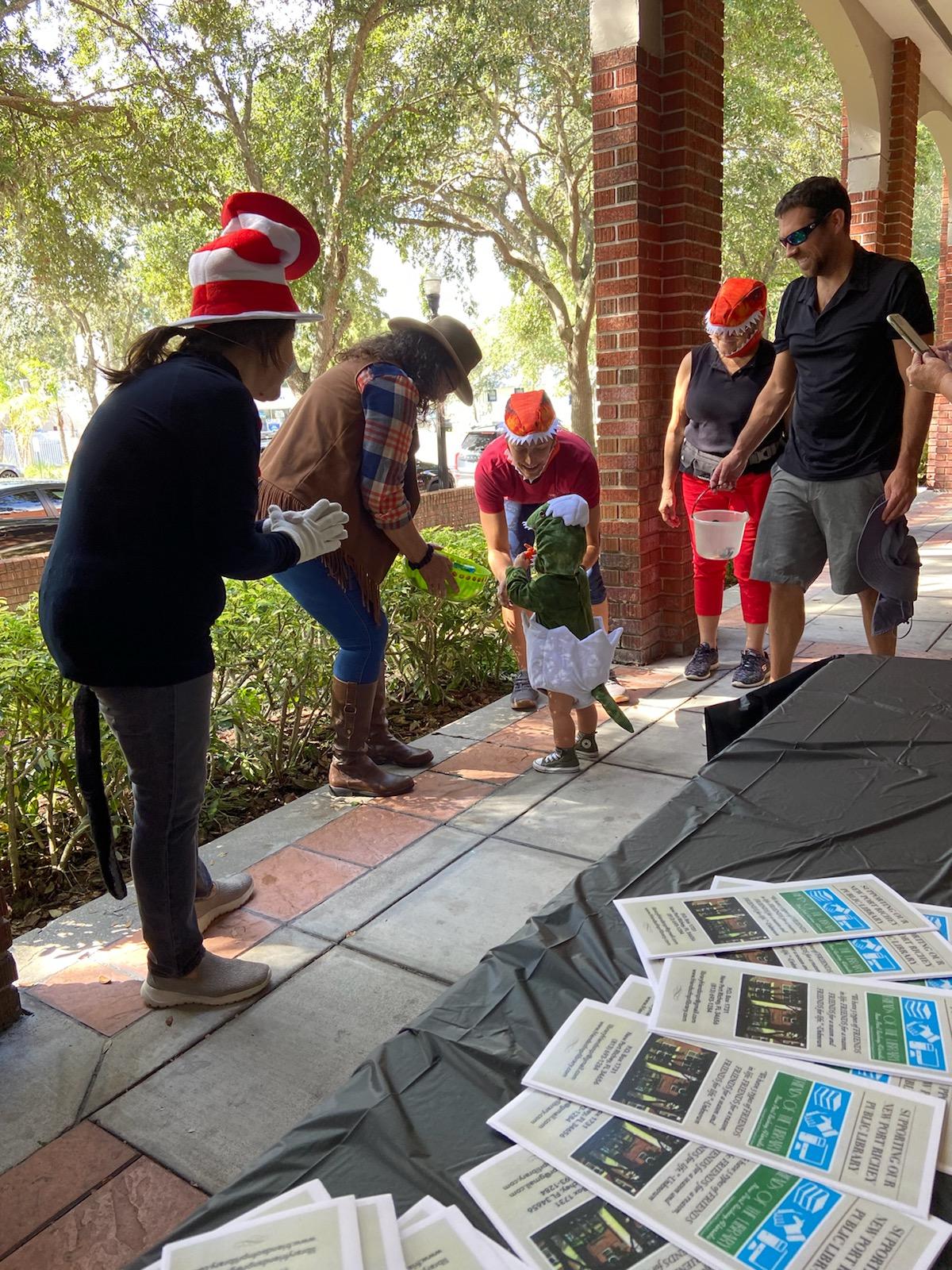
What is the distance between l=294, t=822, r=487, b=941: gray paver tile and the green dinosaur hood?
3.11 feet

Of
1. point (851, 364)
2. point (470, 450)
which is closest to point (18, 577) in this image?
point (851, 364)

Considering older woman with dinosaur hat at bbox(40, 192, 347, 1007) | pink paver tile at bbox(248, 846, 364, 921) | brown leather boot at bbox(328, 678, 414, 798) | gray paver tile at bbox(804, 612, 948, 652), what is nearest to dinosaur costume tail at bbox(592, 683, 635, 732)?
brown leather boot at bbox(328, 678, 414, 798)

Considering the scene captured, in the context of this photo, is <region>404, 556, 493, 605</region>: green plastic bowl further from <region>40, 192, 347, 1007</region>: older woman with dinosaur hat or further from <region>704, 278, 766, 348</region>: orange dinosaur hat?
<region>704, 278, 766, 348</region>: orange dinosaur hat

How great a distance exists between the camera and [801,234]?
10.1ft

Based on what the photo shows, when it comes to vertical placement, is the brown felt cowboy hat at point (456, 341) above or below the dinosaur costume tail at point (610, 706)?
above

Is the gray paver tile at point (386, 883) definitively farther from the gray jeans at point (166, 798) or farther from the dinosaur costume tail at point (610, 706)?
the dinosaur costume tail at point (610, 706)

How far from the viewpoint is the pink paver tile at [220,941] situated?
2352 mm

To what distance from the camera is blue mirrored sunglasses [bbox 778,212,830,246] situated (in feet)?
10.1

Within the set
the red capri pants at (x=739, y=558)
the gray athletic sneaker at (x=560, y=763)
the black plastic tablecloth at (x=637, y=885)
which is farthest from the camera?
the red capri pants at (x=739, y=558)

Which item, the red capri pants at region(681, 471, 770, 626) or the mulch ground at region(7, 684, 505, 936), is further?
the red capri pants at region(681, 471, 770, 626)

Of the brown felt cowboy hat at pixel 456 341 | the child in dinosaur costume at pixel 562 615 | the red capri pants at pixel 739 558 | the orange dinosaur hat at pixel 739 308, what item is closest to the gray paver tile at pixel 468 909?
the child in dinosaur costume at pixel 562 615

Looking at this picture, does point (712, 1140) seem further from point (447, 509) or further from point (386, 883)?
point (447, 509)

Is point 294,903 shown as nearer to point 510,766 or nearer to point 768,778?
point 510,766

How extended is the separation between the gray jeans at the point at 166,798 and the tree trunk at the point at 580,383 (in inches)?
523
